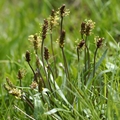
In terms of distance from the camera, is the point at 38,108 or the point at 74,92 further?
the point at 74,92

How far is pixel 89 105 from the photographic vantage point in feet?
6.34

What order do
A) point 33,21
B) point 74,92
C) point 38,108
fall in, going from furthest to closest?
point 33,21 → point 74,92 → point 38,108

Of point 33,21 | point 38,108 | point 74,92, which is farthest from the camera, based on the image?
point 33,21

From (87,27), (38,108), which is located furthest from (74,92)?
(87,27)

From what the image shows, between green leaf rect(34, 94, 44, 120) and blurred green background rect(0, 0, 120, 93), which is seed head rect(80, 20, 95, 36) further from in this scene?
blurred green background rect(0, 0, 120, 93)

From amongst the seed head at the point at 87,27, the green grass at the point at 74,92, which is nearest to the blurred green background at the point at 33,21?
the green grass at the point at 74,92

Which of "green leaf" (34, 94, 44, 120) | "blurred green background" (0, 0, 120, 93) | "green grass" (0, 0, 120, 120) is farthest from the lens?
"blurred green background" (0, 0, 120, 93)

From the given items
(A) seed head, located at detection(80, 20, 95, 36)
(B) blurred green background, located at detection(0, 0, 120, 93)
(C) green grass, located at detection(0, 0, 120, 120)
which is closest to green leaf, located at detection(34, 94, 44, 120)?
(C) green grass, located at detection(0, 0, 120, 120)

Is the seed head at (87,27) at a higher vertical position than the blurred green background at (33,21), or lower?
lower

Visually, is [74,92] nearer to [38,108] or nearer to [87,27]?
[38,108]

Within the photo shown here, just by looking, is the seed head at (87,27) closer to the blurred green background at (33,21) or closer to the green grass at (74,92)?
the green grass at (74,92)

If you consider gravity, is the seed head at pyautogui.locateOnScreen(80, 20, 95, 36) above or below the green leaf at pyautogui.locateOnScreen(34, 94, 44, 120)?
above

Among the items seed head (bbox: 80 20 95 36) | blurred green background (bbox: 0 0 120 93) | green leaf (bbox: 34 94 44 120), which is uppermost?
blurred green background (bbox: 0 0 120 93)

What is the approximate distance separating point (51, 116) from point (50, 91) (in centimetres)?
18
